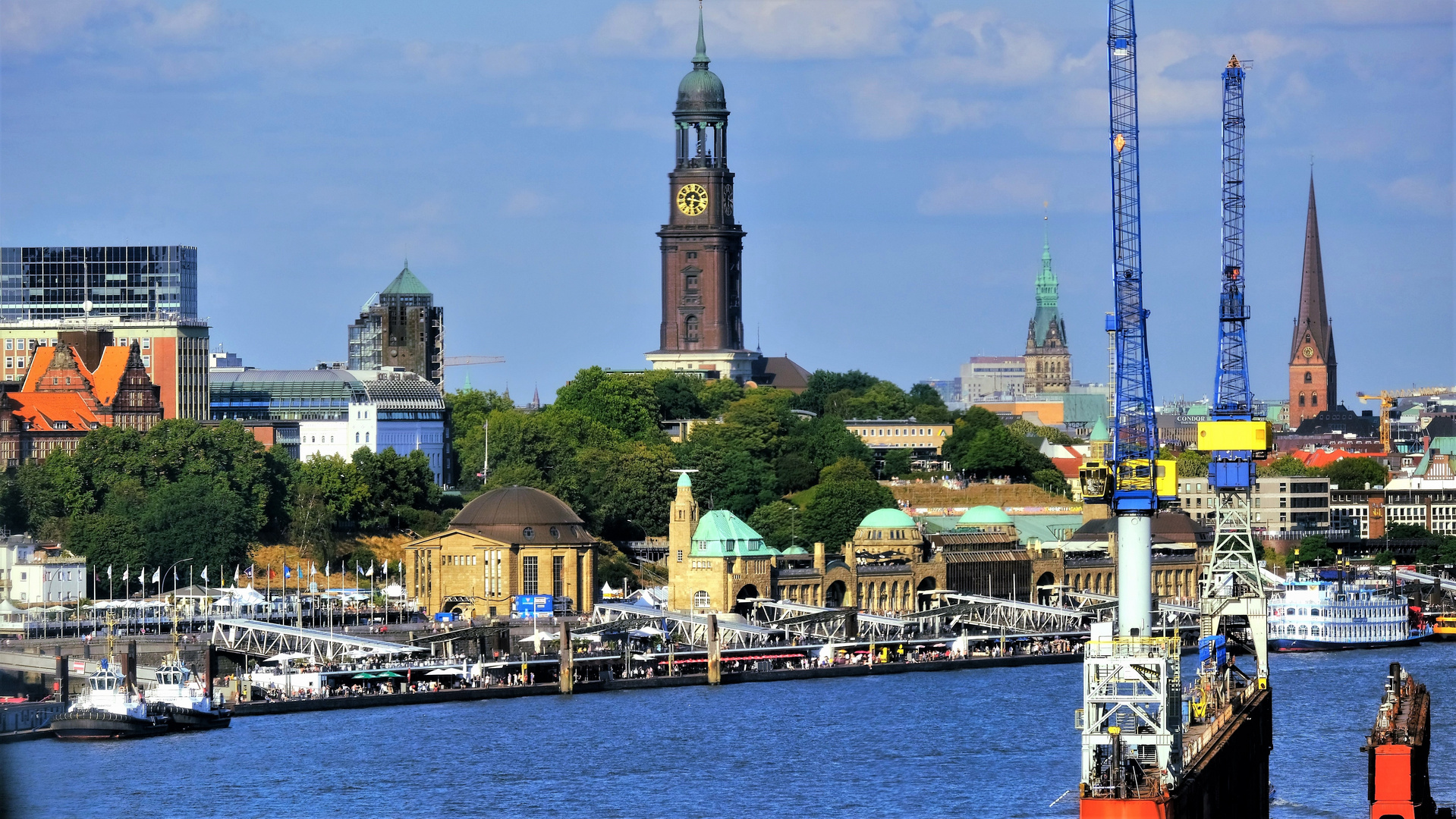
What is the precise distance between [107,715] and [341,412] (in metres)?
77.1

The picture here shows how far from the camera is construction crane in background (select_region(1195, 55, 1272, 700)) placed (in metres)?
82.0

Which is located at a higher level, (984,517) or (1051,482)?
(1051,482)

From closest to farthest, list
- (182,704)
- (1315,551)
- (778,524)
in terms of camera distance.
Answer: (182,704), (778,524), (1315,551)

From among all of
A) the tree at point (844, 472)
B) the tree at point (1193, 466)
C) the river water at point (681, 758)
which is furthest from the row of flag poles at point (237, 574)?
the tree at point (1193, 466)

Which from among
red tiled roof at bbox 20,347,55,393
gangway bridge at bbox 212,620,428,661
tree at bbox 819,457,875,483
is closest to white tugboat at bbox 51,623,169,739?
gangway bridge at bbox 212,620,428,661

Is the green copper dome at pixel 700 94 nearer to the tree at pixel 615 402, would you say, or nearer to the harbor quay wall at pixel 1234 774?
the tree at pixel 615 402

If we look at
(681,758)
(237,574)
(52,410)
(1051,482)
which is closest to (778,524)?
(237,574)

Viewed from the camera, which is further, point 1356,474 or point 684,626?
point 1356,474

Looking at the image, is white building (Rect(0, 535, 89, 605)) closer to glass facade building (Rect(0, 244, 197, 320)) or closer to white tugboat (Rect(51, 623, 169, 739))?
white tugboat (Rect(51, 623, 169, 739))

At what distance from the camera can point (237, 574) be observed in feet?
338

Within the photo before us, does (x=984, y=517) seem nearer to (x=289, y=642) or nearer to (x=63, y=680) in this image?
(x=289, y=642)

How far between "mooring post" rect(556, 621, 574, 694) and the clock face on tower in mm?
99525

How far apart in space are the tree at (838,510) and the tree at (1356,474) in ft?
184

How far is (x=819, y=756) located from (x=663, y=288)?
123 metres
